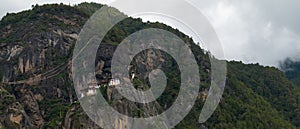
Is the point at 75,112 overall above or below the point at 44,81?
below

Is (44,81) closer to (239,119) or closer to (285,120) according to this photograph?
(239,119)

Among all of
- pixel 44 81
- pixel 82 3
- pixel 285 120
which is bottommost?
pixel 285 120

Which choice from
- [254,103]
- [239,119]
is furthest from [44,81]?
[254,103]

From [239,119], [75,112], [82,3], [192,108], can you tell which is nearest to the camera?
[75,112]

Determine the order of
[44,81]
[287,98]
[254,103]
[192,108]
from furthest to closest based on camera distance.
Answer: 1. [287,98]
2. [254,103]
3. [192,108]
4. [44,81]

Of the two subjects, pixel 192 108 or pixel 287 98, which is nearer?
pixel 192 108

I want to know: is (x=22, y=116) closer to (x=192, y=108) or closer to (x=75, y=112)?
(x=75, y=112)

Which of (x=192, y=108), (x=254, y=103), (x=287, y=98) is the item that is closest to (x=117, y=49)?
(x=192, y=108)
